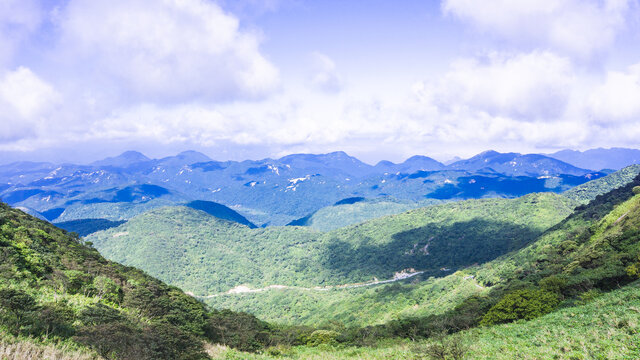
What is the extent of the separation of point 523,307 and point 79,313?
139 ft

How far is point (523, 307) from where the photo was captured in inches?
1356

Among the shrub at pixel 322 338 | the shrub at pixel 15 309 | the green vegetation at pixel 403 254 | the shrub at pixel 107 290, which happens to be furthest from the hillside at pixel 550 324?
the green vegetation at pixel 403 254

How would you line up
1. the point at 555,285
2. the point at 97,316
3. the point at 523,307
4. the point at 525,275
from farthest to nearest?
the point at 525,275 < the point at 555,285 < the point at 523,307 < the point at 97,316

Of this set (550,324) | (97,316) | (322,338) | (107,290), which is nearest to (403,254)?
(322,338)

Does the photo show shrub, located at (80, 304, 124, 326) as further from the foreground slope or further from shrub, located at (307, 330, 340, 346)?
the foreground slope

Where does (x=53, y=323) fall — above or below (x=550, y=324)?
above

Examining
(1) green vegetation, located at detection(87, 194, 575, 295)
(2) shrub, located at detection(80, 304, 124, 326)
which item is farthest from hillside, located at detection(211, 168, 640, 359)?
(1) green vegetation, located at detection(87, 194, 575, 295)

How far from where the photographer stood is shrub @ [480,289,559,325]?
109 ft

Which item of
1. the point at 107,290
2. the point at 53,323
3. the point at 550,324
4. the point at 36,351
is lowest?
the point at 550,324

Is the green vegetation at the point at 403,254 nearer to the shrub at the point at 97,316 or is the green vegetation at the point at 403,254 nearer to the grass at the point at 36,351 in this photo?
the shrub at the point at 97,316

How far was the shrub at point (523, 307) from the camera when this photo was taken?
1309 inches

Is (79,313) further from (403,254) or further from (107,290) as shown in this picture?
(403,254)

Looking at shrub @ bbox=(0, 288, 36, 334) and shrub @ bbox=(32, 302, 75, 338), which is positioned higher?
shrub @ bbox=(0, 288, 36, 334)

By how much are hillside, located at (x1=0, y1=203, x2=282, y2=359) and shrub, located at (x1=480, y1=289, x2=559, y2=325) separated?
96.7ft
